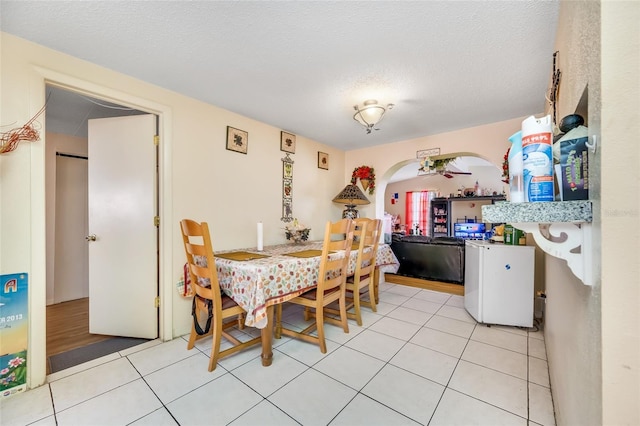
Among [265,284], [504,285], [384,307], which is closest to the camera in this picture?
[265,284]

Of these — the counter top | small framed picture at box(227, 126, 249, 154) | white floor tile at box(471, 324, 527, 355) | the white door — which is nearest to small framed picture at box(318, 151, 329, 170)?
small framed picture at box(227, 126, 249, 154)

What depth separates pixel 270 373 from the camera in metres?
1.77

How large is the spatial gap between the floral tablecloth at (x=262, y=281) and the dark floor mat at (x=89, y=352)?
41.7 inches

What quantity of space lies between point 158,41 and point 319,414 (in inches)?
99.0

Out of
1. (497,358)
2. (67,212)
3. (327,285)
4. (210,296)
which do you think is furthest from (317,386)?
(67,212)

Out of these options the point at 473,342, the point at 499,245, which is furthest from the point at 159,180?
the point at 499,245

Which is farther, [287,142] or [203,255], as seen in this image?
[287,142]

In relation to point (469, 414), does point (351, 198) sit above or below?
above

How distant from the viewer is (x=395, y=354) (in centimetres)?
202

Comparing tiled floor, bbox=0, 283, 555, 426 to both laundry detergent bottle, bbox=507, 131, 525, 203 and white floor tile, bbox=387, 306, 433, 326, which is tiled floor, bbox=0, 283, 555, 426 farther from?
laundry detergent bottle, bbox=507, 131, 525, 203

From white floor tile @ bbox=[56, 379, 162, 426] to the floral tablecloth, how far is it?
70 centimetres

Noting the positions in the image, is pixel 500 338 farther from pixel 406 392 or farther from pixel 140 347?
pixel 140 347

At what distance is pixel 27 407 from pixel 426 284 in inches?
163

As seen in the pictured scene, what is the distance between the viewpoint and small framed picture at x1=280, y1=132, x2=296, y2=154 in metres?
3.35
